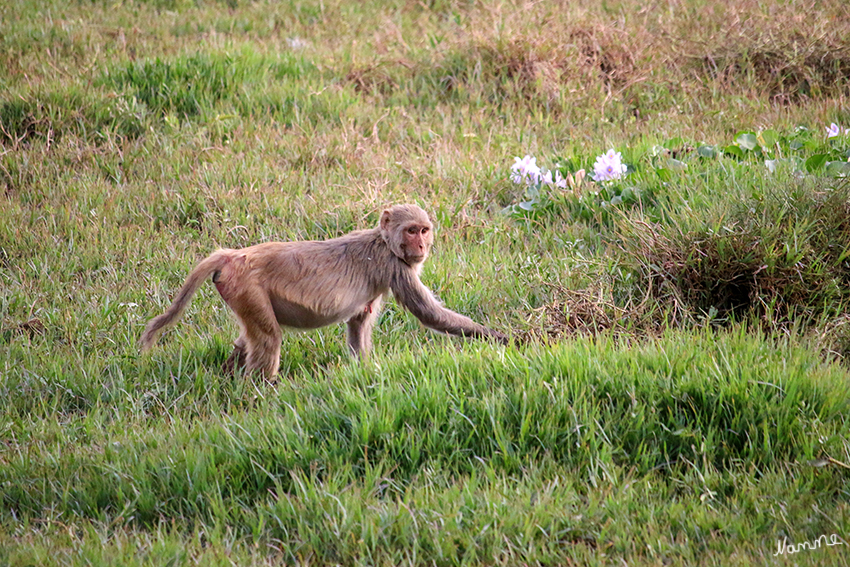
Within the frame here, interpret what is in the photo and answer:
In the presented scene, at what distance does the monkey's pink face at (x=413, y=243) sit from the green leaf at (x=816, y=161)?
2.82 metres

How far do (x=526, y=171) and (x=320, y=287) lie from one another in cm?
258

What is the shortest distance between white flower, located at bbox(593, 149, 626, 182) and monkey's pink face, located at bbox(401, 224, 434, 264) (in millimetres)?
2072

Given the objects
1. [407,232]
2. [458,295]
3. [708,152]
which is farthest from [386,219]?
[708,152]

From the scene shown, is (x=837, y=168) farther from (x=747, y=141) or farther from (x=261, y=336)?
(x=261, y=336)

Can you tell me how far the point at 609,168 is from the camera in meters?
6.54

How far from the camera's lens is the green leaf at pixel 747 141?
6.64 m

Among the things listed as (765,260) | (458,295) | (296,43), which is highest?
(296,43)

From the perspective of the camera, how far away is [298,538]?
3.36 m

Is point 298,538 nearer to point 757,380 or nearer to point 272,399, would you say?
point 272,399

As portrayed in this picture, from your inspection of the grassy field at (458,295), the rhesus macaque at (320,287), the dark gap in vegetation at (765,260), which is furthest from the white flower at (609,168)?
the rhesus macaque at (320,287)

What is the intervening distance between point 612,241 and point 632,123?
8.98 ft

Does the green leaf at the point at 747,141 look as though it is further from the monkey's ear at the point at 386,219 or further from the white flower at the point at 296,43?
the white flower at the point at 296,43

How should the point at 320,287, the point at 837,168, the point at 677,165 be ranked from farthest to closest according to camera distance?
the point at 677,165 → the point at 837,168 → the point at 320,287

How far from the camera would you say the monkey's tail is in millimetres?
4719
